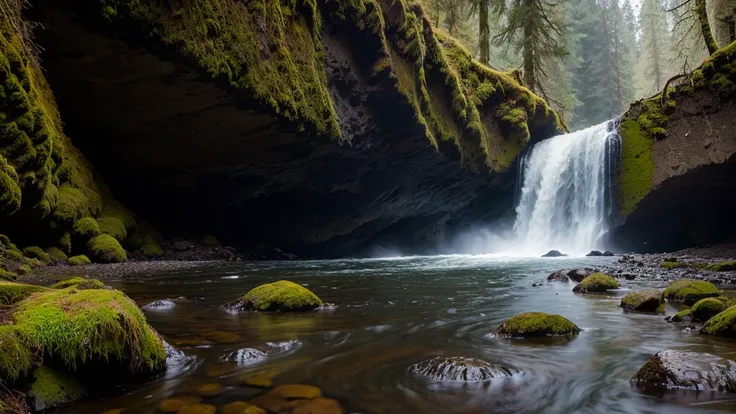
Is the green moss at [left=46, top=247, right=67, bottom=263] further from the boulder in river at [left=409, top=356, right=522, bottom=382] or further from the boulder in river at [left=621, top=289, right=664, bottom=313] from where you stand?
the boulder in river at [left=621, top=289, right=664, bottom=313]

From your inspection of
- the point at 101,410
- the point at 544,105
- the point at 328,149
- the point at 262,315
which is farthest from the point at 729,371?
the point at 544,105

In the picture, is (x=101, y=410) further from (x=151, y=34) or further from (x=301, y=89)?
(x=301, y=89)

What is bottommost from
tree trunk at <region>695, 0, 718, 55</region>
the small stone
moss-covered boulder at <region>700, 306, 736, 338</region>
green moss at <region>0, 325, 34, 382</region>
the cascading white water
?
the small stone

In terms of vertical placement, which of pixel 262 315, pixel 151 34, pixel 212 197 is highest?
pixel 151 34

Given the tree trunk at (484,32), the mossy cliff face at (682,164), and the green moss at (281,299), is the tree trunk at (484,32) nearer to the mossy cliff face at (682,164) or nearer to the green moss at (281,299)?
the mossy cliff face at (682,164)

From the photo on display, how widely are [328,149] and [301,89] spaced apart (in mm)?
2914

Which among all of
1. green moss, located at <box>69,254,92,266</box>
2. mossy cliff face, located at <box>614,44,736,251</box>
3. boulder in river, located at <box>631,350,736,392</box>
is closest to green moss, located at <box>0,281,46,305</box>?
boulder in river, located at <box>631,350,736,392</box>

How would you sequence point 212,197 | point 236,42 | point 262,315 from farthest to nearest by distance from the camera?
point 212,197 → point 236,42 → point 262,315

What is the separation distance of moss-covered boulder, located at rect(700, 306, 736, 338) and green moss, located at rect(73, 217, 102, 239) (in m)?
14.3

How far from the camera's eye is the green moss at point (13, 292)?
328cm

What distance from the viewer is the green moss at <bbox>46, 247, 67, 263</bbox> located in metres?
11.9

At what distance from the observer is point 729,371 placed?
3.20 meters

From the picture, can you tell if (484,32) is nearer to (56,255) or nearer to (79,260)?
(79,260)

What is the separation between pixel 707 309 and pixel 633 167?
52.0ft
